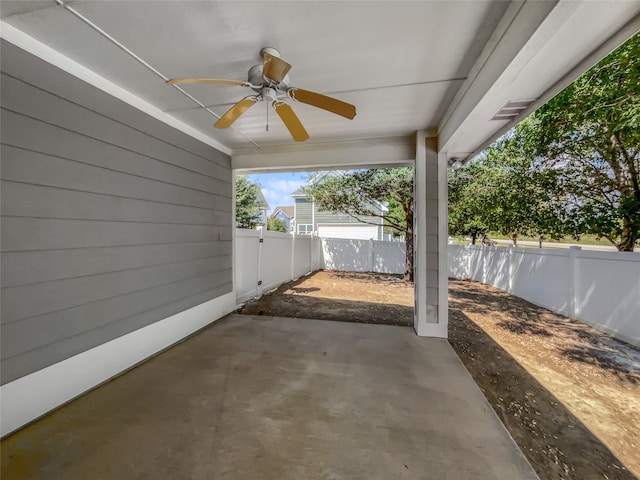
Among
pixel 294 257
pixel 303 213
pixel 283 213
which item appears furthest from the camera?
pixel 283 213

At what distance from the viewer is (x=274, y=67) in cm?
162

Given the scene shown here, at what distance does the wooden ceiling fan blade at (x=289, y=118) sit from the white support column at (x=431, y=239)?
5.60 feet

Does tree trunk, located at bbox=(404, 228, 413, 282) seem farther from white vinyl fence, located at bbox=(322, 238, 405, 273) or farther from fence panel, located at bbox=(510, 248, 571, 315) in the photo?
fence panel, located at bbox=(510, 248, 571, 315)

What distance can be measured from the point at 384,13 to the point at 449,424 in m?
2.67

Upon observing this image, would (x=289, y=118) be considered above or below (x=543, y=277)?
above

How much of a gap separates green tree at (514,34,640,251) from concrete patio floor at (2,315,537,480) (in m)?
3.10

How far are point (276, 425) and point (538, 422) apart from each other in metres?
1.85

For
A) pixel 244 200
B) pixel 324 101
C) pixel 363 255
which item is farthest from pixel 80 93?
pixel 244 200

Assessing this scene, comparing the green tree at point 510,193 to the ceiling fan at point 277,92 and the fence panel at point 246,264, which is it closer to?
the ceiling fan at point 277,92

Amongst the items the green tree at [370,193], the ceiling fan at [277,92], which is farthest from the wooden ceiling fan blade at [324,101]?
the green tree at [370,193]

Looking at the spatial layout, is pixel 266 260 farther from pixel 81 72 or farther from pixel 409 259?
pixel 81 72

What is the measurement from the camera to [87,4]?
1488mm

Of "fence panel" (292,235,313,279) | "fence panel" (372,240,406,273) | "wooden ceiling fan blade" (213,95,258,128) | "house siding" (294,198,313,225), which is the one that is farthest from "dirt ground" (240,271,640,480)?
"house siding" (294,198,313,225)

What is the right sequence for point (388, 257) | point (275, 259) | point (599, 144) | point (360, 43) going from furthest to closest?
point (388, 257) → point (275, 259) → point (599, 144) → point (360, 43)
